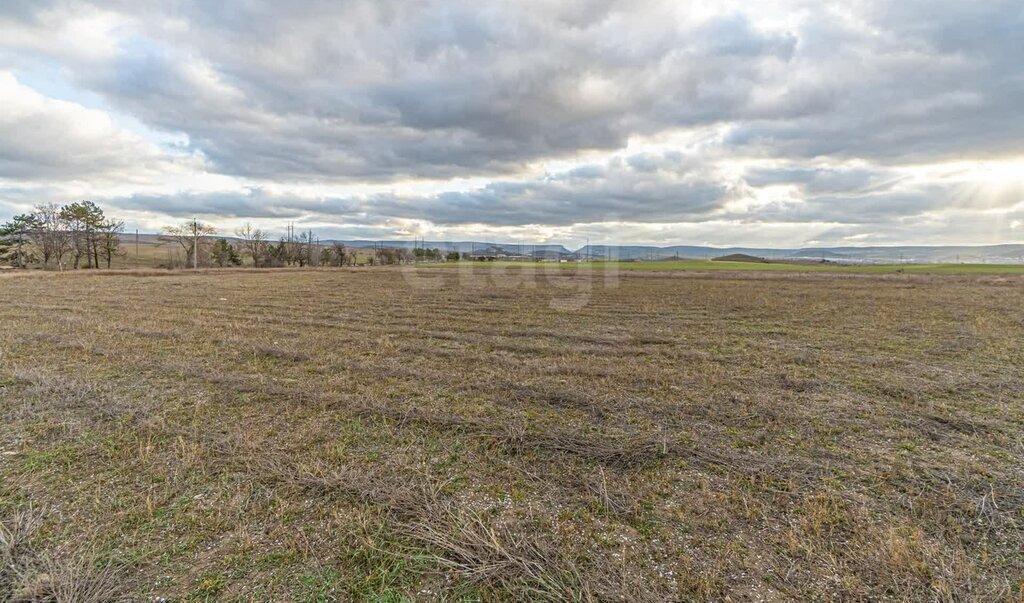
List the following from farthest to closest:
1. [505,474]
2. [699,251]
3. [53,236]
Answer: [699,251] < [53,236] < [505,474]

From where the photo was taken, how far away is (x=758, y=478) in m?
3.49

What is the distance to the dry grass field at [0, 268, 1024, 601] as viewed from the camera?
7.91 feet

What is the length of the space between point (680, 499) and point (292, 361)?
657cm

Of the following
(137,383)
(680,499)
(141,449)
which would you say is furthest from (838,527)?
(137,383)

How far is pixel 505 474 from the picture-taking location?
3.58m

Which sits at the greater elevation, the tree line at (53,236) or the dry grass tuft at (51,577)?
the tree line at (53,236)

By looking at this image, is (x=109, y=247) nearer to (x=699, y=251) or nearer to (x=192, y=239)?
(x=192, y=239)

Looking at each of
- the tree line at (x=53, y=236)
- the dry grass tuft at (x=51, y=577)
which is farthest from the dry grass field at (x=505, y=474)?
the tree line at (x=53, y=236)

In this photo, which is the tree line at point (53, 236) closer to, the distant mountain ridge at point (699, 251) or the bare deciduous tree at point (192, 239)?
the bare deciduous tree at point (192, 239)

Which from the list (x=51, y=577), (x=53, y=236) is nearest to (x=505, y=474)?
(x=51, y=577)

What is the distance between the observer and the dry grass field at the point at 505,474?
2.41 metres

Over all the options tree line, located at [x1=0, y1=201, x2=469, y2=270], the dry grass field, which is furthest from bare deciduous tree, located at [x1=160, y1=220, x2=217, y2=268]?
the dry grass field

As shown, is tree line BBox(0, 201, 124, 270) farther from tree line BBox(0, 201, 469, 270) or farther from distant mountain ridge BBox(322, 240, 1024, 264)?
distant mountain ridge BBox(322, 240, 1024, 264)

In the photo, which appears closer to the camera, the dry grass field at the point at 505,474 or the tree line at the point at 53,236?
the dry grass field at the point at 505,474
